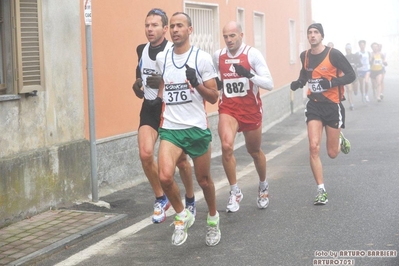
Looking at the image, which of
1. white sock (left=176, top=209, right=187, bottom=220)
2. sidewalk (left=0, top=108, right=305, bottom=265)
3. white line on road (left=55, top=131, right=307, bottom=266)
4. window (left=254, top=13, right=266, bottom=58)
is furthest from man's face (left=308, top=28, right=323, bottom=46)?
window (left=254, top=13, right=266, bottom=58)

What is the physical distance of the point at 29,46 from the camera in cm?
888

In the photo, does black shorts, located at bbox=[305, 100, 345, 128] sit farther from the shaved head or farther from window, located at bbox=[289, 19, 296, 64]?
window, located at bbox=[289, 19, 296, 64]

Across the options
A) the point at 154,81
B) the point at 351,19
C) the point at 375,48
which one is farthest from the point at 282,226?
the point at 351,19

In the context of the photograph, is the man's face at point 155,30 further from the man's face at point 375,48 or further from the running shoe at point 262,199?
the man's face at point 375,48

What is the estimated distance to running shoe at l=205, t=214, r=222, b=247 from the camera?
7.21 metres

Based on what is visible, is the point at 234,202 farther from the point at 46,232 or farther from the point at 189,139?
the point at 46,232

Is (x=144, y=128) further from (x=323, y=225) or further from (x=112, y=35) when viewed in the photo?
(x=112, y=35)

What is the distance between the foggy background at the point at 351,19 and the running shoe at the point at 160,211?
83.0 m

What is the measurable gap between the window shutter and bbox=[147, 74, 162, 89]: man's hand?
1755mm

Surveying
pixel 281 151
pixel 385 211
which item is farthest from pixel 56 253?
pixel 281 151

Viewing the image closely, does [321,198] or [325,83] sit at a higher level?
[325,83]

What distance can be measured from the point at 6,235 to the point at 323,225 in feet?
9.33

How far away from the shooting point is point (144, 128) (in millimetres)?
8227

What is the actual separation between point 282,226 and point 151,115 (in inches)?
62.9
